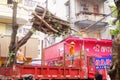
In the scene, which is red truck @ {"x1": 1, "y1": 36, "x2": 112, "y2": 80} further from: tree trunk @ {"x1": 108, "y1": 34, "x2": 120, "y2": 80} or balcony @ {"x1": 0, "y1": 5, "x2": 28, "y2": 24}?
tree trunk @ {"x1": 108, "y1": 34, "x2": 120, "y2": 80}

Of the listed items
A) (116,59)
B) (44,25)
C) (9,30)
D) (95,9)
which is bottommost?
(116,59)

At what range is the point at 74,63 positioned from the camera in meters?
13.4

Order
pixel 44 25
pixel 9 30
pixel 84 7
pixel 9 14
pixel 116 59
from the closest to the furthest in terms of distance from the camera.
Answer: pixel 116 59 < pixel 44 25 < pixel 9 14 < pixel 9 30 < pixel 84 7

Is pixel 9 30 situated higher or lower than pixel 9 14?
lower

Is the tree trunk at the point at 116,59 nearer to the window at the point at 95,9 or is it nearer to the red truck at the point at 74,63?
the red truck at the point at 74,63

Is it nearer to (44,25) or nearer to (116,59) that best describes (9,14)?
(44,25)

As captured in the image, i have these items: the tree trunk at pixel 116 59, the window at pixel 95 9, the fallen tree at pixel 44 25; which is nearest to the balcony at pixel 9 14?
the fallen tree at pixel 44 25

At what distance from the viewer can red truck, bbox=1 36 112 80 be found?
37.4 feet

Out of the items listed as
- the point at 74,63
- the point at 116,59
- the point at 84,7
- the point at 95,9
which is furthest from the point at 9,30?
the point at 116,59

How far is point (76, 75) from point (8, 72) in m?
2.85

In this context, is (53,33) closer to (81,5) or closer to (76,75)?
(76,75)

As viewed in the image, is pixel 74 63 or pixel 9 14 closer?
pixel 74 63

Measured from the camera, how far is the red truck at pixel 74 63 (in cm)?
1141

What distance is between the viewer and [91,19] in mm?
23625
